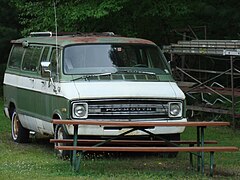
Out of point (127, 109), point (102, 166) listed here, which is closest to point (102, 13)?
point (127, 109)

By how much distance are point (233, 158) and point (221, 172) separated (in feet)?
6.21

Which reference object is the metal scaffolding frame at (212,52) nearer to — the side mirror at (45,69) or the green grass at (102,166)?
the green grass at (102,166)

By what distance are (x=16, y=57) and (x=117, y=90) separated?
14.6 ft

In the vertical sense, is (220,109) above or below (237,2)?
below

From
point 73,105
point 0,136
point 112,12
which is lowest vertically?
point 0,136

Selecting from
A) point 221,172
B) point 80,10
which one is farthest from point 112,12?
point 221,172

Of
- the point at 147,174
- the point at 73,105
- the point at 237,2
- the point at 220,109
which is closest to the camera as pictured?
the point at 147,174

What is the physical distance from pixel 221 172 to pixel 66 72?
3.33 m

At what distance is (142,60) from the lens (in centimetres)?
1330

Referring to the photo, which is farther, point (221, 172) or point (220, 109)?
point (220, 109)

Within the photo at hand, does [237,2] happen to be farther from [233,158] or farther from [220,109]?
[233,158]

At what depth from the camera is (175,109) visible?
12.1 metres

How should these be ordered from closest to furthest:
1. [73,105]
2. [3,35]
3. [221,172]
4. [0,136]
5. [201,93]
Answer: [221,172] → [73,105] → [0,136] → [201,93] → [3,35]

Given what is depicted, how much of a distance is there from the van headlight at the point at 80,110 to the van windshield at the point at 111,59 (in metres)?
0.90
